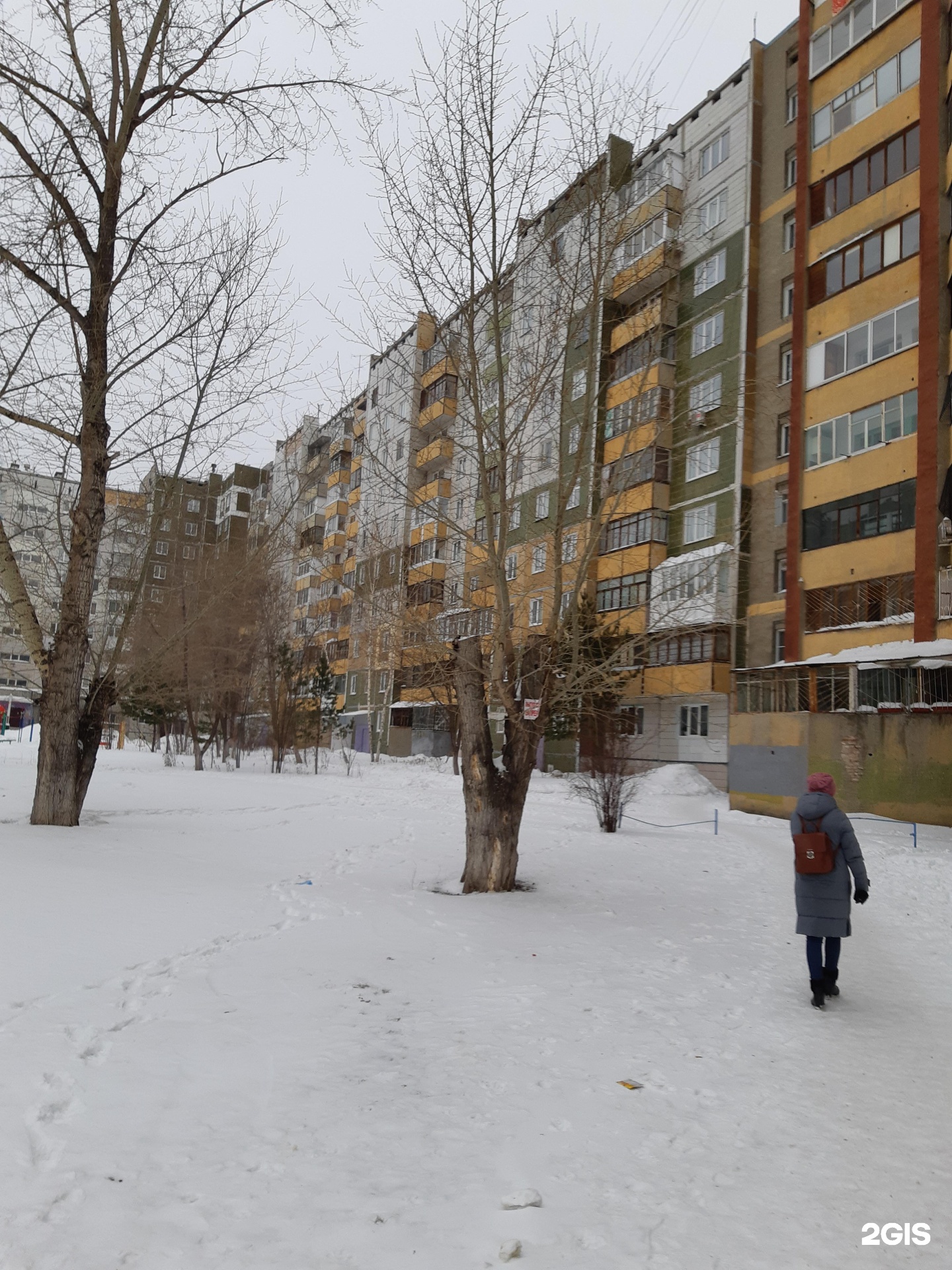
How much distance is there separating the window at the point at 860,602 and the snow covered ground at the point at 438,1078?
13156mm

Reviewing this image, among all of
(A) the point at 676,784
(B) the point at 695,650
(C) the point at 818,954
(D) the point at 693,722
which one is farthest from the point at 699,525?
(C) the point at 818,954

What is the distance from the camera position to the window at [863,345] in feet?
72.6

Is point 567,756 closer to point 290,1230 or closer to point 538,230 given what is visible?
point 538,230

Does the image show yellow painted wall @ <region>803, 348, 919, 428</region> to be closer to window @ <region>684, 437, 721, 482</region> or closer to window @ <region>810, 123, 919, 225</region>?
window @ <region>810, 123, 919, 225</region>

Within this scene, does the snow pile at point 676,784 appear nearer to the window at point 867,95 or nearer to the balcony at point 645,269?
the balcony at point 645,269

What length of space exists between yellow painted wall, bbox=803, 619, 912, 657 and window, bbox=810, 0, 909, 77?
49.6 ft

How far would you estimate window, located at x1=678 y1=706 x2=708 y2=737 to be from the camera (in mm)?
31078

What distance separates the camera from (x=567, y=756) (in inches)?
1409

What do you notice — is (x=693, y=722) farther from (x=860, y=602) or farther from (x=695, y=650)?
(x=860, y=602)

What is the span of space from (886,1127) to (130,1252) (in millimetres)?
3598

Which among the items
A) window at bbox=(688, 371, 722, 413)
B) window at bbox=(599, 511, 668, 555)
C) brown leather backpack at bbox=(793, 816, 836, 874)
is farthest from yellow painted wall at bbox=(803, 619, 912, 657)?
brown leather backpack at bbox=(793, 816, 836, 874)

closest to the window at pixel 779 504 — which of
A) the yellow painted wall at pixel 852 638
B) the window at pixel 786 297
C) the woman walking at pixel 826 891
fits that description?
the yellow painted wall at pixel 852 638

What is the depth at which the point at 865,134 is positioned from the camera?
24.1 metres

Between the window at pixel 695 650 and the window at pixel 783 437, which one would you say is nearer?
the window at pixel 783 437
